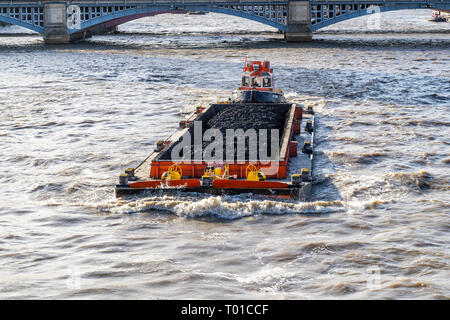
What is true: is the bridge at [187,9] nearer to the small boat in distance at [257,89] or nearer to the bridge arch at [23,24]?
the bridge arch at [23,24]

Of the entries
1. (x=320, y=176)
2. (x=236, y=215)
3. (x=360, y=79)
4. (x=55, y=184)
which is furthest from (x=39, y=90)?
(x=236, y=215)

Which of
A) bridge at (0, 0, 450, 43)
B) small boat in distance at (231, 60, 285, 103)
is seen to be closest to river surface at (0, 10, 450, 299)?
small boat in distance at (231, 60, 285, 103)

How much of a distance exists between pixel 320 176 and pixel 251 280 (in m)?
11.5

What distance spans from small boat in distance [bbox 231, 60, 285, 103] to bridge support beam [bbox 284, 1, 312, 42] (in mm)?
56100

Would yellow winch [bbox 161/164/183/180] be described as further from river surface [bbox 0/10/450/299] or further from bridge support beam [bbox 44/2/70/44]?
bridge support beam [bbox 44/2/70/44]

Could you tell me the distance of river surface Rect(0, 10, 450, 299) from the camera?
1967 cm

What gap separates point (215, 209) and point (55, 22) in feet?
269

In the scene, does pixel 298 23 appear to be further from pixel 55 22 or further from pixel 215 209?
pixel 215 209

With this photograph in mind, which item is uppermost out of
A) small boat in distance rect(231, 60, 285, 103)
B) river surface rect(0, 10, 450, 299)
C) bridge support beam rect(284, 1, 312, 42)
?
bridge support beam rect(284, 1, 312, 42)

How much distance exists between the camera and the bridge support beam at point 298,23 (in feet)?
323

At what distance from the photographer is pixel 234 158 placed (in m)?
27.9

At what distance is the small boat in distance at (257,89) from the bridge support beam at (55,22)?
205 ft

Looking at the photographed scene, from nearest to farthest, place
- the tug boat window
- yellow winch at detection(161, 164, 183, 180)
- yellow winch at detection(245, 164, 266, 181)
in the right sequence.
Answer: yellow winch at detection(245, 164, 266, 181) < yellow winch at detection(161, 164, 183, 180) < the tug boat window

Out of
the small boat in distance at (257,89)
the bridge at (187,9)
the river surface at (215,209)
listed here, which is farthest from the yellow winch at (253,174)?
the bridge at (187,9)
